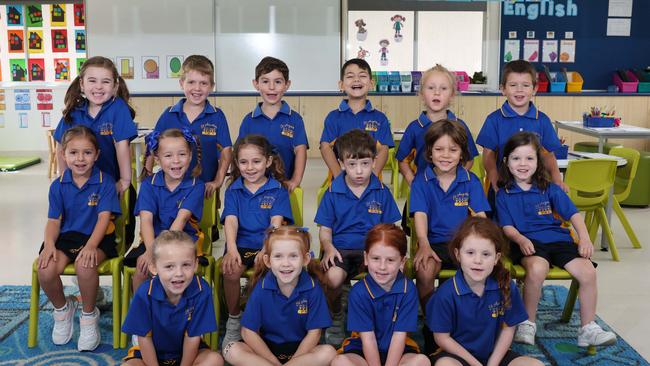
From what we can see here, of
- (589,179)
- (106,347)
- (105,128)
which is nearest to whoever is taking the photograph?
(106,347)

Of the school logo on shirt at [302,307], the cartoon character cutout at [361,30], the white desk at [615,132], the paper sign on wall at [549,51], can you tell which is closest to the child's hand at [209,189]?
the school logo on shirt at [302,307]

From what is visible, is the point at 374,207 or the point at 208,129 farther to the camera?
the point at 208,129

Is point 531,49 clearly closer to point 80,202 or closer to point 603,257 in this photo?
point 603,257

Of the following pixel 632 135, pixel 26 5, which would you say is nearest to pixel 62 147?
pixel 632 135

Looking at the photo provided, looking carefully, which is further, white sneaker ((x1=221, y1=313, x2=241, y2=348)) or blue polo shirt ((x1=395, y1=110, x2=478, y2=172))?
blue polo shirt ((x1=395, y1=110, x2=478, y2=172))

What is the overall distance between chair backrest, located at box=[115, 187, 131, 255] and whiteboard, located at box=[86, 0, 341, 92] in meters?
5.36

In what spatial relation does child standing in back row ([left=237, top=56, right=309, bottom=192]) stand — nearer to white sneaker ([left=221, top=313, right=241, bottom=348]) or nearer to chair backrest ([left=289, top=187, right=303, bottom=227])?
chair backrest ([left=289, top=187, right=303, bottom=227])

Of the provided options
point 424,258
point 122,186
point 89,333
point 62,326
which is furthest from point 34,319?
point 424,258

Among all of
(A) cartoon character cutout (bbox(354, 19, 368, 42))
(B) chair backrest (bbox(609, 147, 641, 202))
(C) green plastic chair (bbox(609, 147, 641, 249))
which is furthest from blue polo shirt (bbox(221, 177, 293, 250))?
(A) cartoon character cutout (bbox(354, 19, 368, 42))

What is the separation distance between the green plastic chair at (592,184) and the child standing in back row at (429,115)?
0.89m

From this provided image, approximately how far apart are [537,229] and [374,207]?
71 cm

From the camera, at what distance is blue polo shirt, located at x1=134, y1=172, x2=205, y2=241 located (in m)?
2.79

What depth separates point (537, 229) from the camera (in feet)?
9.25

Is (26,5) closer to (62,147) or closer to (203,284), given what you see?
(62,147)
